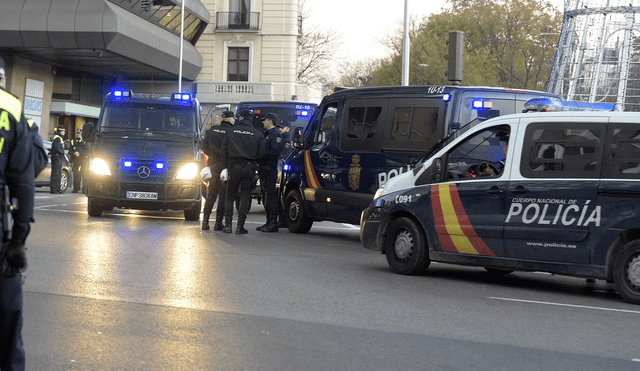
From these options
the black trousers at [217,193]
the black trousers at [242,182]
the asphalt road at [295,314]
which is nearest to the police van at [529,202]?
the asphalt road at [295,314]

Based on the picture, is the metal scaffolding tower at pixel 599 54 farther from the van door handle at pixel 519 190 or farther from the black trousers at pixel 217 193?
the van door handle at pixel 519 190

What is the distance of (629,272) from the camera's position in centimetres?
762

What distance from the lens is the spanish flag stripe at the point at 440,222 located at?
29.0 ft

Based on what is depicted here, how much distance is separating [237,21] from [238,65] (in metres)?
2.49

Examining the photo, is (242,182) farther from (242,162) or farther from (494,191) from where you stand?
(494,191)

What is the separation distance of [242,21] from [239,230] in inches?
1465

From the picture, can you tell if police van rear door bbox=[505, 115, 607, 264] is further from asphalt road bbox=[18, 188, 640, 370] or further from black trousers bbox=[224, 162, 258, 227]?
black trousers bbox=[224, 162, 258, 227]

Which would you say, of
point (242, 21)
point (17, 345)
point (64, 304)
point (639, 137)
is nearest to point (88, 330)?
point (64, 304)

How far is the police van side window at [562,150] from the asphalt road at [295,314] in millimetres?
1196

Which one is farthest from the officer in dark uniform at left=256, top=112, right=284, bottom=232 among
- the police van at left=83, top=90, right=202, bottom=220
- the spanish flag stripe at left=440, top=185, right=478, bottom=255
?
the spanish flag stripe at left=440, top=185, right=478, bottom=255

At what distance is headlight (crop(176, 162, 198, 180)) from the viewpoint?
47.6 ft

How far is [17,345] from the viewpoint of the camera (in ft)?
13.2

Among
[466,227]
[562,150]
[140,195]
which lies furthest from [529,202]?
[140,195]

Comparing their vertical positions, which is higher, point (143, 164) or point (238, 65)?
point (238, 65)
